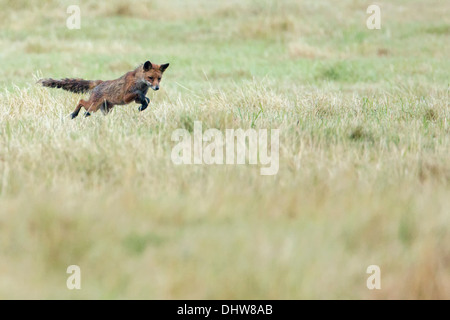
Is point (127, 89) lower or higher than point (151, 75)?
lower

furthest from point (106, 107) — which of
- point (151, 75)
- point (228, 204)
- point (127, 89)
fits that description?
point (228, 204)

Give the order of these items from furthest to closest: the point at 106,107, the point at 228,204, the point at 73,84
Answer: the point at 73,84
the point at 106,107
the point at 228,204

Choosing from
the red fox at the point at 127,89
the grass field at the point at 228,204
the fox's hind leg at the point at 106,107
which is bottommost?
the grass field at the point at 228,204

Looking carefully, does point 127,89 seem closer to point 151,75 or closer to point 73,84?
point 151,75

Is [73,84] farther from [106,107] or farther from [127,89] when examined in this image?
[127,89]

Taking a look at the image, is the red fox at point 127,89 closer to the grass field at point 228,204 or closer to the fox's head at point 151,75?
the fox's head at point 151,75

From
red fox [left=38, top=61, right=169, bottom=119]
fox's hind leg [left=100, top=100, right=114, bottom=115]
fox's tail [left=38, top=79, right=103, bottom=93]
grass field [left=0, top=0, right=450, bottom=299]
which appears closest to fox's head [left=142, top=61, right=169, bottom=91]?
red fox [left=38, top=61, right=169, bottom=119]

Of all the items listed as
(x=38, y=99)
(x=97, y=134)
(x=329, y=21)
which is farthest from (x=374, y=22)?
(x=97, y=134)

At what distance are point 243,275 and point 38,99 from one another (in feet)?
18.5

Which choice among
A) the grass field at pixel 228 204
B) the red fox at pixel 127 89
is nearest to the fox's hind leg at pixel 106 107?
the red fox at pixel 127 89

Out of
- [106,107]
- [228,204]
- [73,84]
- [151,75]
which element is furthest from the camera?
[73,84]

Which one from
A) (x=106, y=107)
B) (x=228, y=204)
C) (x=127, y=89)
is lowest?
(x=228, y=204)

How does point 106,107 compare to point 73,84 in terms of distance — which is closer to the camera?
point 106,107

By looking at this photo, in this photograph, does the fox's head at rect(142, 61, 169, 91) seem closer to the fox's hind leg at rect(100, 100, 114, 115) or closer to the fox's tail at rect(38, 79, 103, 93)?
the fox's hind leg at rect(100, 100, 114, 115)
